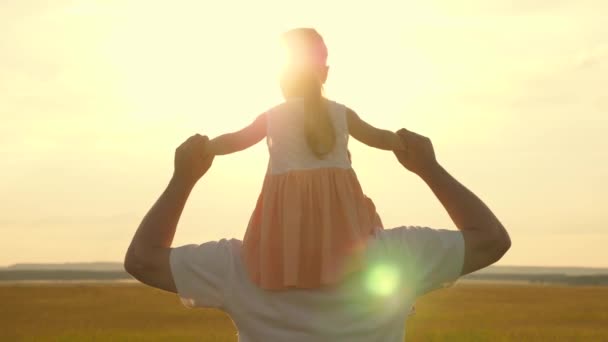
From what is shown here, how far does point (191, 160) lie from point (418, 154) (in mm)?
634

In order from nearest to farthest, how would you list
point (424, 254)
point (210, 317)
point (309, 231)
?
point (309, 231)
point (424, 254)
point (210, 317)

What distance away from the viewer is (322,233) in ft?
9.58

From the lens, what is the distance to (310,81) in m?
3.04

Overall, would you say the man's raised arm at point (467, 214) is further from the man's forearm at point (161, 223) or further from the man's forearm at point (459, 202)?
the man's forearm at point (161, 223)

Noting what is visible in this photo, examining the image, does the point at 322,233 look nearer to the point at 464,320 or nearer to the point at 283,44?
the point at 283,44

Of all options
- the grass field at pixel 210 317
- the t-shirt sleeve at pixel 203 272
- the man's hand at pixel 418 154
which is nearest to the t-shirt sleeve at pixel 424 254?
the man's hand at pixel 418 154

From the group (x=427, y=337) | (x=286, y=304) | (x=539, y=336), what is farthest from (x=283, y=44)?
(x=539, y=336)

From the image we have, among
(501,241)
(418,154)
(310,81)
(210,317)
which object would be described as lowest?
(210,317)

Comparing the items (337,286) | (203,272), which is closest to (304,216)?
(337,286)

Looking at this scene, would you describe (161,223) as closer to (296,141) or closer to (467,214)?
(296,141)

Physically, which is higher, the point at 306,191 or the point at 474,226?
the point at 306,191

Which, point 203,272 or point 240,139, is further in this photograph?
point 240,139

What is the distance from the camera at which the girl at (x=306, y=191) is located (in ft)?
9.53

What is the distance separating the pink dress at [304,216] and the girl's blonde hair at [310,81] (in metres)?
0.04
